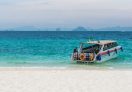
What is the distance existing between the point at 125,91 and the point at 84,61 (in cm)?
1475

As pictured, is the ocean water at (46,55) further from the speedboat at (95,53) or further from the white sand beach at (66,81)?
the white sand beach at (66,81)

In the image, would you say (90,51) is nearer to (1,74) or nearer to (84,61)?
(84,61)

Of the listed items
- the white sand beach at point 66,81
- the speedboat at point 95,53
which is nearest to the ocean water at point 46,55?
the speedboat at point 95,53

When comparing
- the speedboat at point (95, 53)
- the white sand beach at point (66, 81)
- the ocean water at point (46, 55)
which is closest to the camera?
the white sand beach at point (66, 81)

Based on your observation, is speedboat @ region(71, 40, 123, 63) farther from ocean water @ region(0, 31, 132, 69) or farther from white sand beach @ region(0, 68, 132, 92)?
white sand beach @ region(0, 68, 132, 92)

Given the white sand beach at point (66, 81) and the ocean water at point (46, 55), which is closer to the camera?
the white sand beach at point (66, 81)

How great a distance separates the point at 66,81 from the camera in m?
14.5

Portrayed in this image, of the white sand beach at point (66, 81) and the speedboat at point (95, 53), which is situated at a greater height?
the white sand beach at point (66, 81)

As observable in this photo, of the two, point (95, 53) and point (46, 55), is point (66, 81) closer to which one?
point (95, 53)

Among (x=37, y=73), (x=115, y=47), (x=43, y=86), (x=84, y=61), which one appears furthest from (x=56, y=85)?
(x=115, y=47)

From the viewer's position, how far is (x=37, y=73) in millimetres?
16969

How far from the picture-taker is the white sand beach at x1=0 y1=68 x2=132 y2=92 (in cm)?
1273

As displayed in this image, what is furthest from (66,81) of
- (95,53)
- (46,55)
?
(46,55)

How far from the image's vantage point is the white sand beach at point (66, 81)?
12734 mm
